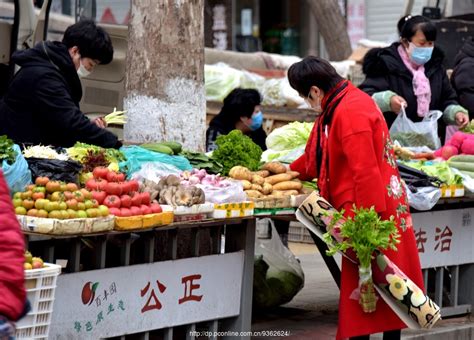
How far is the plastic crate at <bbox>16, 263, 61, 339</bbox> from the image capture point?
16.3ft

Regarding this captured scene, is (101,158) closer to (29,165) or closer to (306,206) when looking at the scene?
(29,165)

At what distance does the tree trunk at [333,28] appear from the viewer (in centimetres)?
1844

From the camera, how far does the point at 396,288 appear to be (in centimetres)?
607

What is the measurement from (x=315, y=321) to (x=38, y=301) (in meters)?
3.36

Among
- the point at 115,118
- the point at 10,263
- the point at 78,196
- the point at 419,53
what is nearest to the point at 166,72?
the point at 115,118

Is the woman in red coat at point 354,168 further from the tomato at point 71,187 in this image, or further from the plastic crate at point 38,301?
the plastic crate at point 38,301

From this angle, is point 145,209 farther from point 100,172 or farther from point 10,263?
point 10,263

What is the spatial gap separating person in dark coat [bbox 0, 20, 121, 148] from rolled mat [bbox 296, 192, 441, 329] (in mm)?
1565

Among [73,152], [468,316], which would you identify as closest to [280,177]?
[73,152]

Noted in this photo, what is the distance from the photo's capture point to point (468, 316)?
8.58 m

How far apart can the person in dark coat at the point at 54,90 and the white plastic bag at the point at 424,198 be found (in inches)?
78.4

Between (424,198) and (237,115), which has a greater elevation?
(237,115)

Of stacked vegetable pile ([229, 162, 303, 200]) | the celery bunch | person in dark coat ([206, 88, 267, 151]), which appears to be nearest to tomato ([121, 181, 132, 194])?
stacked vegetable pile ([229, 162, 303, 200])

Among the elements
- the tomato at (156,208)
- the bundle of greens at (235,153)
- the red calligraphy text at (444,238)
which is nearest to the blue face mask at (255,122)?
the red calligraphy text at (444,238)
